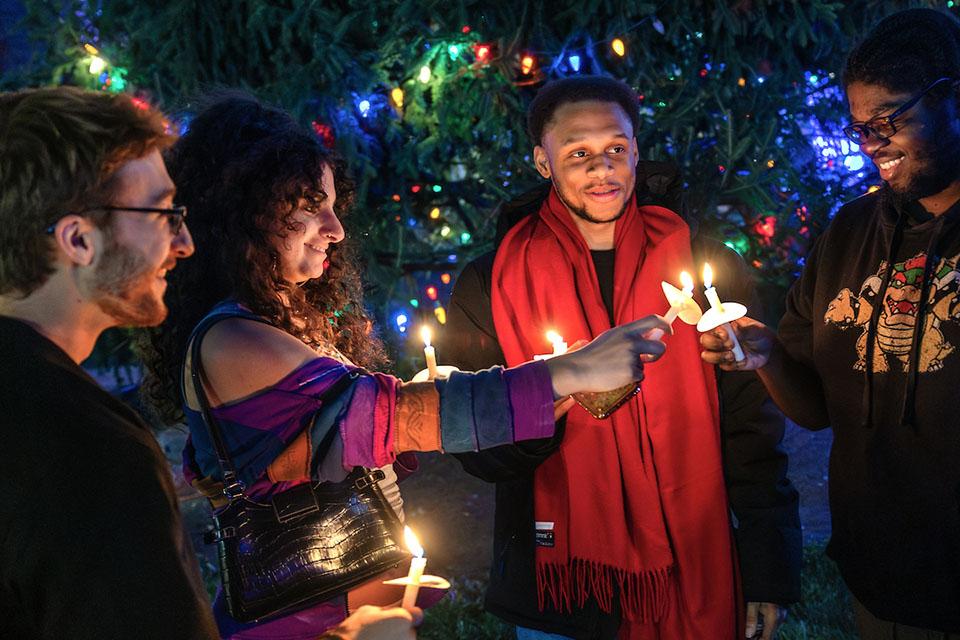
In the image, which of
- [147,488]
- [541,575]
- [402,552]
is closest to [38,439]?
[147,488]

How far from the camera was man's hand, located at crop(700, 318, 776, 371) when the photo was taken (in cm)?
269

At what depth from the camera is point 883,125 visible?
8.61 feet

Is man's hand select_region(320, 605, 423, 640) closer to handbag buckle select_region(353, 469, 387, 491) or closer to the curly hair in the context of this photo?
handbag buckle select_region(353, 469, 387, 491)

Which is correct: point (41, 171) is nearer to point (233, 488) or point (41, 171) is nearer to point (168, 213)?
point (168, 213)

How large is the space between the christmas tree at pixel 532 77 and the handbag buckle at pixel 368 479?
3557mm

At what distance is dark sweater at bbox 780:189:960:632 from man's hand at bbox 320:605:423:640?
61.5 inches

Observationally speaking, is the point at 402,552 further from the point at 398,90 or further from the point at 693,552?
the point at 398,90

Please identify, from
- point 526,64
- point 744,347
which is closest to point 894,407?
point 744,347

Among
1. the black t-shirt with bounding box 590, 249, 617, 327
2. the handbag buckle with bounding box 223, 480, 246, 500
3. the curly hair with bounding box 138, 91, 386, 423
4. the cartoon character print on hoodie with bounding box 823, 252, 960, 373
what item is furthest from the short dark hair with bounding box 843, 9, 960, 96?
the handbag buckle with bounding box 223, 480, 246, 500

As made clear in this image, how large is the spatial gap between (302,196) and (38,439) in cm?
115

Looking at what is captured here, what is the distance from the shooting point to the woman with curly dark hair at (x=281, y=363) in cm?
204

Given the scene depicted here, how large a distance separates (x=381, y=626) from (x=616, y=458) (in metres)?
1.41

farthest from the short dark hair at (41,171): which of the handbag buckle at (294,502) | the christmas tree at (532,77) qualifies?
the christmas tree at (532,77)

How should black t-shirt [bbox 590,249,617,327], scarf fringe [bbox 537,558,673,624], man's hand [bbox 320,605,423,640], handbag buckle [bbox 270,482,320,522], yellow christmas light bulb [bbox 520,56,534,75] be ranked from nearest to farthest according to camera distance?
man's hand [bbox 320,605,423,640] → handbag buckle [bbox 270,482,320,522] → scarf fringe [bbox 537,558,673,624] → black t-shirt [bbox 590,249,617,327] → yellow christmas light bulb [bbox 520,56,534,75]
